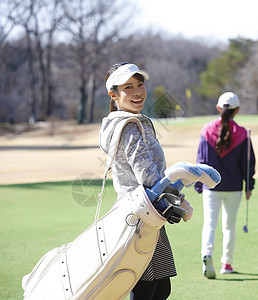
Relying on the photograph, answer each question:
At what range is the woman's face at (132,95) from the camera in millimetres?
3092

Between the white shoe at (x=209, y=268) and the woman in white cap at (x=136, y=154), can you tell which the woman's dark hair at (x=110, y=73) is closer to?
the woman in white cap at (x=136, y=154)

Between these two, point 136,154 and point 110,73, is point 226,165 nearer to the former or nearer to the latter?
point 110,73

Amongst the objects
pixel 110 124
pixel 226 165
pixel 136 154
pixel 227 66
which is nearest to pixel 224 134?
pixel 226 165

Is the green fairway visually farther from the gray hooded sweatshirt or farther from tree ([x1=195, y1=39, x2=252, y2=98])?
tree ([x1=195, y1=39, x2=252, y2=98])

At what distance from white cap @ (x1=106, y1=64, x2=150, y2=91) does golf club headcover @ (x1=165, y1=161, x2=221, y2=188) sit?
1.87ft

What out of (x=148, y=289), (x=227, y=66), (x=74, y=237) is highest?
(x=227, y=66)

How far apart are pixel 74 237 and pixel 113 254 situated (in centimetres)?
394

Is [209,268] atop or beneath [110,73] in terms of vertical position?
beneath

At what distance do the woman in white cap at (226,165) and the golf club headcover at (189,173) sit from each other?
2143 millimetres

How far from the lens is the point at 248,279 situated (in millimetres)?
4855

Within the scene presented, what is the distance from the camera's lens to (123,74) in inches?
121

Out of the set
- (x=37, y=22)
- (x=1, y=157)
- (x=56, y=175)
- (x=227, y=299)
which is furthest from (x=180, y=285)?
(x=37, y=22)

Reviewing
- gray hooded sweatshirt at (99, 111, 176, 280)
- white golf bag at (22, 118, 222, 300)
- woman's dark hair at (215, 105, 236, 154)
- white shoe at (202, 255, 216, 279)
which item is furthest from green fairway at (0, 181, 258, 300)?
woman's dark hair at (215, 105, 236, 154)

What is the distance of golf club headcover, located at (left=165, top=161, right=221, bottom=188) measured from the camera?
109 inches
